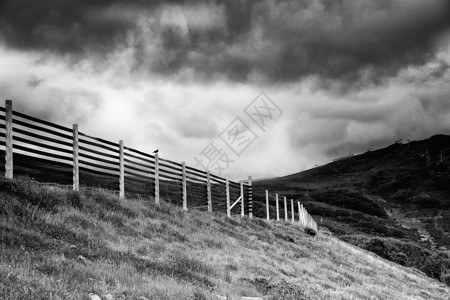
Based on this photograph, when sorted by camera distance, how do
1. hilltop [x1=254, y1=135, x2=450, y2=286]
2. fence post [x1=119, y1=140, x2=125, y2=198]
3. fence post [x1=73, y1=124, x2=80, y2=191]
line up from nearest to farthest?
fence post [x1=73, y1=124, x2=80, y2=191] → fence post [x1=119, y1=140, x2=125, y2=198] → hilltop [x1=254, y1=135, x2=450, y2=286]

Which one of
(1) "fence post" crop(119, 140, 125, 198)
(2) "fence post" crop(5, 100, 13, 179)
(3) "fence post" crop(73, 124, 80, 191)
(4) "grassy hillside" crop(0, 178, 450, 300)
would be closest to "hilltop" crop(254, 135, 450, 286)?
(4) "grassy hillside" crop(0, 178, 450, 300)

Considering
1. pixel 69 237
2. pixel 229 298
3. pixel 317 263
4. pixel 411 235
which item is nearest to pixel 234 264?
pixel 229 298

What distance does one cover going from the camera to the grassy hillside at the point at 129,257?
21.6 feet

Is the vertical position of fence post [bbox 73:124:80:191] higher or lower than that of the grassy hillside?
higher

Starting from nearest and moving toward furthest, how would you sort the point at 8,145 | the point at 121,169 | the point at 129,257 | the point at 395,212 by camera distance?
the point at 129,257 < the point at 8,145 < the point at 121,169 < the point at 395,212

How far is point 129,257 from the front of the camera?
8.81 meters

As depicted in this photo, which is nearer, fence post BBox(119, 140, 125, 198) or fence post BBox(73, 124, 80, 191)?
fence post BBox(73, 124, 80, 191)

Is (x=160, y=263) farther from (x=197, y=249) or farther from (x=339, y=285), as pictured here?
(x=339, y=285)

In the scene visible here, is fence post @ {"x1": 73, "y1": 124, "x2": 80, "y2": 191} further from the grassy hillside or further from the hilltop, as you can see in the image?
the hilltop

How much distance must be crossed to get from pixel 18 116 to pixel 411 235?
77.7 m

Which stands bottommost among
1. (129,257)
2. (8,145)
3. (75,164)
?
(129,257)

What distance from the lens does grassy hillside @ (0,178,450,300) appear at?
6594 millimetres

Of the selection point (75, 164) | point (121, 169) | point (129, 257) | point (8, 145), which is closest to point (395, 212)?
point (121, 169)

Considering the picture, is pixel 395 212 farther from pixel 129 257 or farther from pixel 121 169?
pixel 129 257
